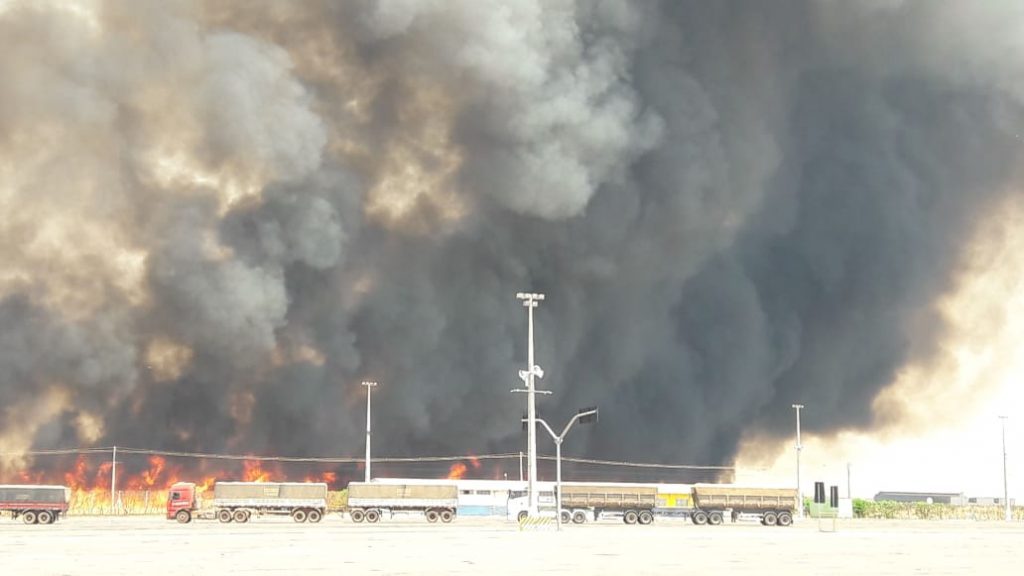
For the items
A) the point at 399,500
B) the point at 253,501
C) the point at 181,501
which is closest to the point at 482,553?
the point at 399,500

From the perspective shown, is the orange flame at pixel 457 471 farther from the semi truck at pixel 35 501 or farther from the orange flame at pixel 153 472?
the semi truck at pixel 35 501

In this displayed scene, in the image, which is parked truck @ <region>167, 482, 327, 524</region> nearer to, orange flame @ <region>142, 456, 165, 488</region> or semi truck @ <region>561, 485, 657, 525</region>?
semi truck @ <region>561, 485, 657, 525</region>

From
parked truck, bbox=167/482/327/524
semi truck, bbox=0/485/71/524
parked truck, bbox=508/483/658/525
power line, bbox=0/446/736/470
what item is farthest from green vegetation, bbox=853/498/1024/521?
semi truck, bbox=0/485/71/524

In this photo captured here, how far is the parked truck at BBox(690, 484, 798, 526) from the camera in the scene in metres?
86.2

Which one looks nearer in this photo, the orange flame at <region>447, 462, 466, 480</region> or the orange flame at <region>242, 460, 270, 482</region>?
the orange flame at <region>242, 460, 270, 482</region>

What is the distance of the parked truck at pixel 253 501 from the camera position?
7906 centimetres

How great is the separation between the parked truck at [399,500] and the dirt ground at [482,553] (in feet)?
65.5

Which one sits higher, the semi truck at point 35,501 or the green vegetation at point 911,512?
the semi truck at point 35,501

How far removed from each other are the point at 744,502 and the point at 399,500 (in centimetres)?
2502

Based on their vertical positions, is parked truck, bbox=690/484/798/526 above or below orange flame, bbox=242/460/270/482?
below

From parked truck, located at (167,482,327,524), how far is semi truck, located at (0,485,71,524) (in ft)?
23.2

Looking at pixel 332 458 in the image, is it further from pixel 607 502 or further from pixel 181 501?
pixel 607 502

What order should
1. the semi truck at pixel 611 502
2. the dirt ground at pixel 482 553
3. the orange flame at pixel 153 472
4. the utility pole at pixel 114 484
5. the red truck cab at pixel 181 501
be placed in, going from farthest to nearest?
the orange flame at pixel 153 472 → the utility pole at pixel 114 484 → the semi truck at pixel 611 502 → the red truck cab at pixel 181 501 → the dirt ground at pixel 482 553

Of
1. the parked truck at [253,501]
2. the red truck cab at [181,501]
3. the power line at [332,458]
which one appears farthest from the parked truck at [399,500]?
the power line at [332,458]
